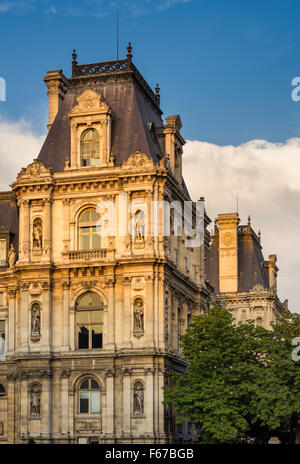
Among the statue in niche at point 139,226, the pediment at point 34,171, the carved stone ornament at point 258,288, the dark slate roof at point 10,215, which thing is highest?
the pediment at point 34,171

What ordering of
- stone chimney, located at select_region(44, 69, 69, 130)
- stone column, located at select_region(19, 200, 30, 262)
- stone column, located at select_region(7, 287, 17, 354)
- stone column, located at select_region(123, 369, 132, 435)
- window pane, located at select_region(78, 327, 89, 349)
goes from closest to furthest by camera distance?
stone column, located at select_region(123, 369, 132, 435) < window pane, located at select_region(78, 327, 89, 349) < stone column, located at select_region(19, 200, 30, 262) < stone column, located at select_region(7, 287, 17, 354) < stone chimney, located at select_region(44, 69, 69, 130)

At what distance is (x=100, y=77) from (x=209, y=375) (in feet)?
73.6

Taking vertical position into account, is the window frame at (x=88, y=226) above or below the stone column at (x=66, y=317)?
above

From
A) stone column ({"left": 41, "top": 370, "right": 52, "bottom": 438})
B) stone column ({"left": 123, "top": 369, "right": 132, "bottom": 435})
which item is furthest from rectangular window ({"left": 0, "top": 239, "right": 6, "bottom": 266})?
stone column ({"left": 123, "top": 369, "right": 132, "bottom": 435})

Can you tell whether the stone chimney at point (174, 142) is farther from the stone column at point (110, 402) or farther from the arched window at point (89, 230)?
the stone column at point (110, 402)

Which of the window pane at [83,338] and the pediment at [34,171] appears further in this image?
the pediment at [34,171]

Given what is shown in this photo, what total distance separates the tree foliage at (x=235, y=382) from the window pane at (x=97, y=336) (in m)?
5.36

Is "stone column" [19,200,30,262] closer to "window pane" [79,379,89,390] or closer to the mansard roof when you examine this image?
the mansard roof

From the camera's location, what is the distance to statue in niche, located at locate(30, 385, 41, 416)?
58.5m

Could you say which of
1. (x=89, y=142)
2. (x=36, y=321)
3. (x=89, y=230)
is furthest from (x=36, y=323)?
(x=89, y=142)

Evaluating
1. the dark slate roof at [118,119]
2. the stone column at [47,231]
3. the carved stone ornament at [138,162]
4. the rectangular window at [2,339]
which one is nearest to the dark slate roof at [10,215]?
the stone column at [47,231]

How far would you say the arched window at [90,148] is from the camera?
6159cm

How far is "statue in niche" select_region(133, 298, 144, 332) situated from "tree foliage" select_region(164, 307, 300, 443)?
2.84 metres
